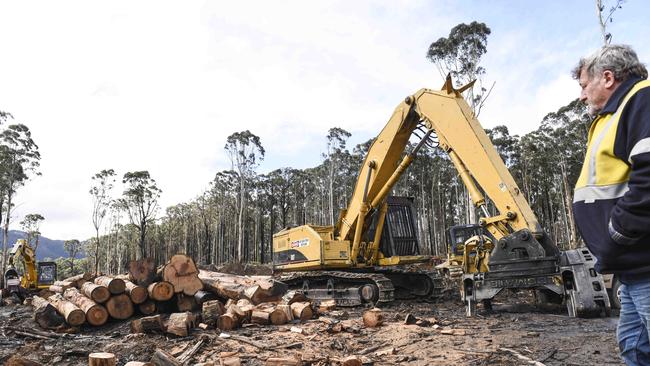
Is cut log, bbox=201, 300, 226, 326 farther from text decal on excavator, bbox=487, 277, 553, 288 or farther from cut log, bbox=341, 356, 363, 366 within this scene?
text decal on excavator, bbox=487, 277, 553, 288

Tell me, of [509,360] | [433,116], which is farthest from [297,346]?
[433,116]

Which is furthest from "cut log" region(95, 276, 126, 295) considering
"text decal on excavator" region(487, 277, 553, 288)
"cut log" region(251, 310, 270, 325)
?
"text decal on excavator" region(487, 277, 553, 288)

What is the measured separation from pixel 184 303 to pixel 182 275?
61 centimetres

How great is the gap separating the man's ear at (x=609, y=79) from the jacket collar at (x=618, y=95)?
5cm

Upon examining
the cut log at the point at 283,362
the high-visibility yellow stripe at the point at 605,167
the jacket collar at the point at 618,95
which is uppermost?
the jacket collar at the point at 618,95

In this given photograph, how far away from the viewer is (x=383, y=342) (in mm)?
6035

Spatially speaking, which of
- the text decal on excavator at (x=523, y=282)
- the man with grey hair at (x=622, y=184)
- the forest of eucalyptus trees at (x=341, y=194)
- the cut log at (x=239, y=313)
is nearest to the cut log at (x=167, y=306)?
the cut log at (x=239, y=313)

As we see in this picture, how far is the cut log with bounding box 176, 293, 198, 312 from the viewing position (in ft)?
30.8

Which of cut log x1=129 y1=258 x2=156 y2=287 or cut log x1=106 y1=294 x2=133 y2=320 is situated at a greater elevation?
cut log x1=129 y1=258 x2=156 y2=287

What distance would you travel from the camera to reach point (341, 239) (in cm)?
1163

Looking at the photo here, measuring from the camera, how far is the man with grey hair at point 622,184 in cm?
187

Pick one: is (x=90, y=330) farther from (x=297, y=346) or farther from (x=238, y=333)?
(x=297, y=346)

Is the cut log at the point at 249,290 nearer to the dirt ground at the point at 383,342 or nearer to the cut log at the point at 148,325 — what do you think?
the dirt ground at the point at 383,342

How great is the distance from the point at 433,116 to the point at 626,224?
754 cm
